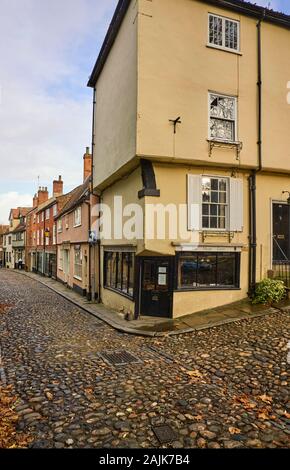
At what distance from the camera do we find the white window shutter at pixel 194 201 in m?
11.4

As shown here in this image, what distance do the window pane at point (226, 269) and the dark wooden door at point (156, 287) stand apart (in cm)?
201

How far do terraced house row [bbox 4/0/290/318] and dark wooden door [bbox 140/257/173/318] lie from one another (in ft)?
0.11

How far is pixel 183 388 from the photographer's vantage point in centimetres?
584

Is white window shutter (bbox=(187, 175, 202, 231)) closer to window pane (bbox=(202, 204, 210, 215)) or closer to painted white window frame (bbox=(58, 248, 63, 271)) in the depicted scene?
window pane (bbox=(202, 204, 210, 215))

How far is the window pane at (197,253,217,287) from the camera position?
1160 cm

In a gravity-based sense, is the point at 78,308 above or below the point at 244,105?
below

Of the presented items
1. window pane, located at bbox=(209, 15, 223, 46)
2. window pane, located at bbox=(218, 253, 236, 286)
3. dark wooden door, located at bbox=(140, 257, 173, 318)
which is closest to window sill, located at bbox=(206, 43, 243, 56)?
window pane, located at bbox=(209, 15, 223, 46)

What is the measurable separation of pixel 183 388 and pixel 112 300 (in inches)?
369

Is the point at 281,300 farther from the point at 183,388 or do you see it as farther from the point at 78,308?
the point at 78,308

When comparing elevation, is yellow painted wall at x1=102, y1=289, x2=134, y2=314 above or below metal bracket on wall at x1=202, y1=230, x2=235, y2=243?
below

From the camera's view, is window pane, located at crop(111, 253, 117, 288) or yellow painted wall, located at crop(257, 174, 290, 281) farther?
window pane, located at crop(111, 253, 117, 288)

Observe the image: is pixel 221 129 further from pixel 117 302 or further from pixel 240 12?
pixel 117 302
